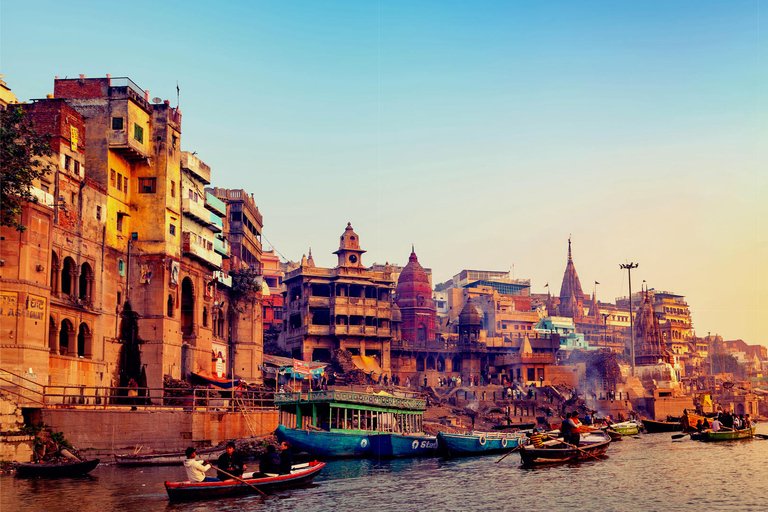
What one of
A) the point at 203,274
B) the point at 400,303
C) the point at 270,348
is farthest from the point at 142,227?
the point at 400,303

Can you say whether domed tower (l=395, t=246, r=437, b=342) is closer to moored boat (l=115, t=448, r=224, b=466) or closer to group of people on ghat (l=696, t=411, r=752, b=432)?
group of people on ghat (l=696, t=411, r=752, b=432)

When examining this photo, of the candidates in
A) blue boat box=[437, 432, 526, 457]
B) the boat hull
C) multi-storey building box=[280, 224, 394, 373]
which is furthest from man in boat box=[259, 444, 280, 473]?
multi-storey building box=[280, 224, 394, 373]

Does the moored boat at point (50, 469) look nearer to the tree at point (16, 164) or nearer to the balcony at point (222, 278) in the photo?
the tree at point (16, 164)

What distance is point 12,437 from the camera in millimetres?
32312

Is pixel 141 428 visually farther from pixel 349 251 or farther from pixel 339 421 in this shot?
pixel 349 251

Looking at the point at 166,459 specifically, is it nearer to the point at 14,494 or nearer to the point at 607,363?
the point at 14,494

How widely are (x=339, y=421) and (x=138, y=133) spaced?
756 inches

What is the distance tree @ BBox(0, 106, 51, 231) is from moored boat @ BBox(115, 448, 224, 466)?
10497 millimetres

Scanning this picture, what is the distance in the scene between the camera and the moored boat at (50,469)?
3042 centimetres

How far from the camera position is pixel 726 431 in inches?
2095

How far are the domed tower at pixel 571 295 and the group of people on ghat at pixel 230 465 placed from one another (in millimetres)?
134159

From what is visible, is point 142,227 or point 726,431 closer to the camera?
point 142,227

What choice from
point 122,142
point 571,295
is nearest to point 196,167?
point 122,142

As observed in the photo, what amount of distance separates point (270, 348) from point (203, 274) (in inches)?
1175
